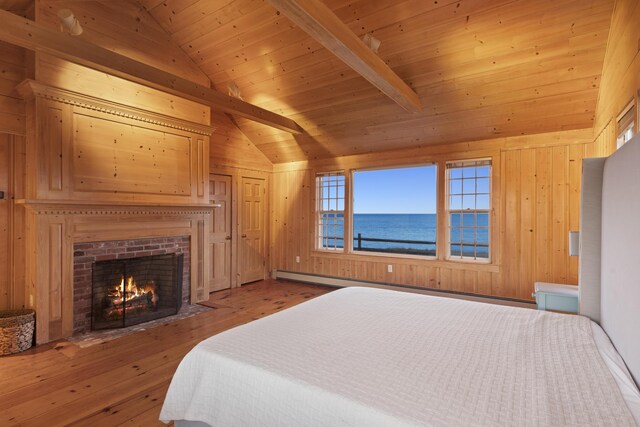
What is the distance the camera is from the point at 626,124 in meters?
2.50

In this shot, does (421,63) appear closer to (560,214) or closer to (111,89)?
(560,214)

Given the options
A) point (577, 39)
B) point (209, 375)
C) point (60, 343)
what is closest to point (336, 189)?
point (577, 39)

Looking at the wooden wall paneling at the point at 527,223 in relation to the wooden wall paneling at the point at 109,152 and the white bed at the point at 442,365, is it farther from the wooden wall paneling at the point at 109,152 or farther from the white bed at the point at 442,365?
the wooden wall paneling at the point at 109,152

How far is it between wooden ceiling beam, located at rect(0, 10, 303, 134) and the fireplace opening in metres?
2.08

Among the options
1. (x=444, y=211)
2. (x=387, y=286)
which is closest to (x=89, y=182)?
(x=387, y=286)

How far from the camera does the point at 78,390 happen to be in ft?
8.21

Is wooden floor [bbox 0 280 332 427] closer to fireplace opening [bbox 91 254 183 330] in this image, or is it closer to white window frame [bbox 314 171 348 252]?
fireplace opening [bbox 91 254 183 330]

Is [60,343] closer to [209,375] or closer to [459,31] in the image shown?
[209,375]

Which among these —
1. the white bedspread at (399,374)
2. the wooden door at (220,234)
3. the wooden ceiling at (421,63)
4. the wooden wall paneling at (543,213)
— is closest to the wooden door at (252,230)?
the wooden door at (220,234)

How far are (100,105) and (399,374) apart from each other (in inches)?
161

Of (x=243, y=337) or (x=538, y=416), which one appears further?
(x=243, y=337)

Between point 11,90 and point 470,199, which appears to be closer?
point 11,90

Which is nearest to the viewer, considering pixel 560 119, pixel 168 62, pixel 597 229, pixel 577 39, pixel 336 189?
pixel 597 229

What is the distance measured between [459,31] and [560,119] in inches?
69.8
